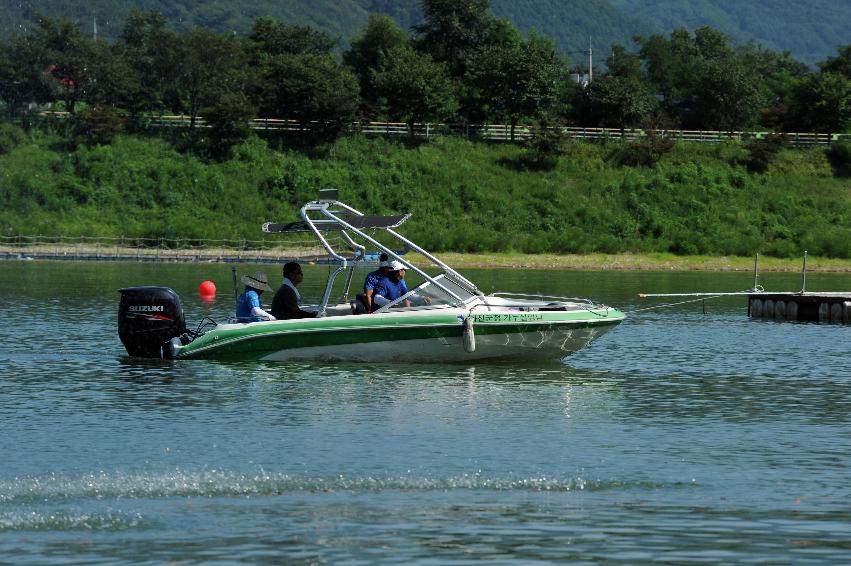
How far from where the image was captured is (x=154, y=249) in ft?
283

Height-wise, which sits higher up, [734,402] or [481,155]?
[481,155]

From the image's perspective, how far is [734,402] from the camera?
25875 mm

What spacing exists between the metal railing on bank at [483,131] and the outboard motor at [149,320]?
76.8 meters

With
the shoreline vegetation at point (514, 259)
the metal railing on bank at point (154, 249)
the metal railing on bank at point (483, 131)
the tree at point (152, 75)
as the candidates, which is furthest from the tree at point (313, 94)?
the shoreline vegetation at point (514, 259)

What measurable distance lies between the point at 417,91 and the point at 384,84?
293cm

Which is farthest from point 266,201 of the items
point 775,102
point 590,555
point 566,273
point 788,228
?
Answer: point 590,555

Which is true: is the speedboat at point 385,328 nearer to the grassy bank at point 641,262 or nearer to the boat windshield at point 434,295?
the boat windshield at point 434,295

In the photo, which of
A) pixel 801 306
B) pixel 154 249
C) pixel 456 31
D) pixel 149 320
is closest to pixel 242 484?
pixel 149 320

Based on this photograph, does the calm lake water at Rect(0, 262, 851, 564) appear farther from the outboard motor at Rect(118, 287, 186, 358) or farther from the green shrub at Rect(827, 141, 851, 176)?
the green shrub at Rect(827, 141, 851, 176)

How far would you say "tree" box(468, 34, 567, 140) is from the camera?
106750 mm

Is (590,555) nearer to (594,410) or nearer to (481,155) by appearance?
(594,410)

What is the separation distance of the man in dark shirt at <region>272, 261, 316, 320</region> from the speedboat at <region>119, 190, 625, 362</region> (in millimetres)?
431

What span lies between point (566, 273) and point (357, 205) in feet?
75.1

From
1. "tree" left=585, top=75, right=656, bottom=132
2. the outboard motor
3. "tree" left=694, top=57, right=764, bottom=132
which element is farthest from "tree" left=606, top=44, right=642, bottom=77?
the outboard motor
